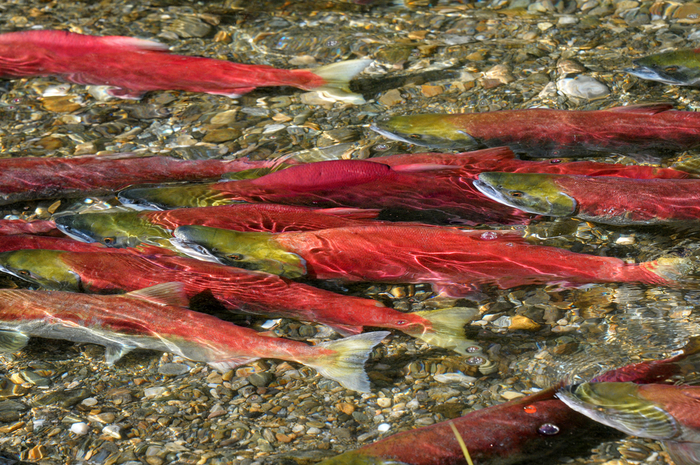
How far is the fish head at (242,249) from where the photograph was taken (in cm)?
350

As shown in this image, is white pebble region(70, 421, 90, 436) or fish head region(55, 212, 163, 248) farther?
fish head region(55, 212, 163, 248)

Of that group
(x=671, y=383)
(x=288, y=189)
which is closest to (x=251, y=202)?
(x=288, y=189)

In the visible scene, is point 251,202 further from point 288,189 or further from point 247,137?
point 247,137

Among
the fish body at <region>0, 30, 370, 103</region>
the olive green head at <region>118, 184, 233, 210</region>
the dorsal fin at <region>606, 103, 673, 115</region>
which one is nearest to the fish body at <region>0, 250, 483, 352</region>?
the olive green head at <region>118, 184, 233, 210</region>

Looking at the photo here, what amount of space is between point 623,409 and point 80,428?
91.1 inches

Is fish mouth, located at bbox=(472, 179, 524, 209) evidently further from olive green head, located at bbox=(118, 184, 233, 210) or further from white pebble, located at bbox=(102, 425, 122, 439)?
white pebble, located at bbox=(102, 425, 122, 439)

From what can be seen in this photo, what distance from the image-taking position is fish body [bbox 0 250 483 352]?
132 inches

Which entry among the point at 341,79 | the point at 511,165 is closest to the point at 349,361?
the point at 511,165

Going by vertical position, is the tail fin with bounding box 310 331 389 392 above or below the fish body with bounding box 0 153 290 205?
below

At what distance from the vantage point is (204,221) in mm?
3770

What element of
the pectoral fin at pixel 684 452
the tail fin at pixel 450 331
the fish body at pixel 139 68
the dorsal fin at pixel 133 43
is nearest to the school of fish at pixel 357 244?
the tail fin at pixel 450 331

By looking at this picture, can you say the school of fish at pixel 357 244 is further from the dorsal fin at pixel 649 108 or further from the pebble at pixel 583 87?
the pebble at pixel 583 87

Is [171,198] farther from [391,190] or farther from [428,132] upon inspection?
[428,132]

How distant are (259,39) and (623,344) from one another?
Answer: 4245 millimetres
